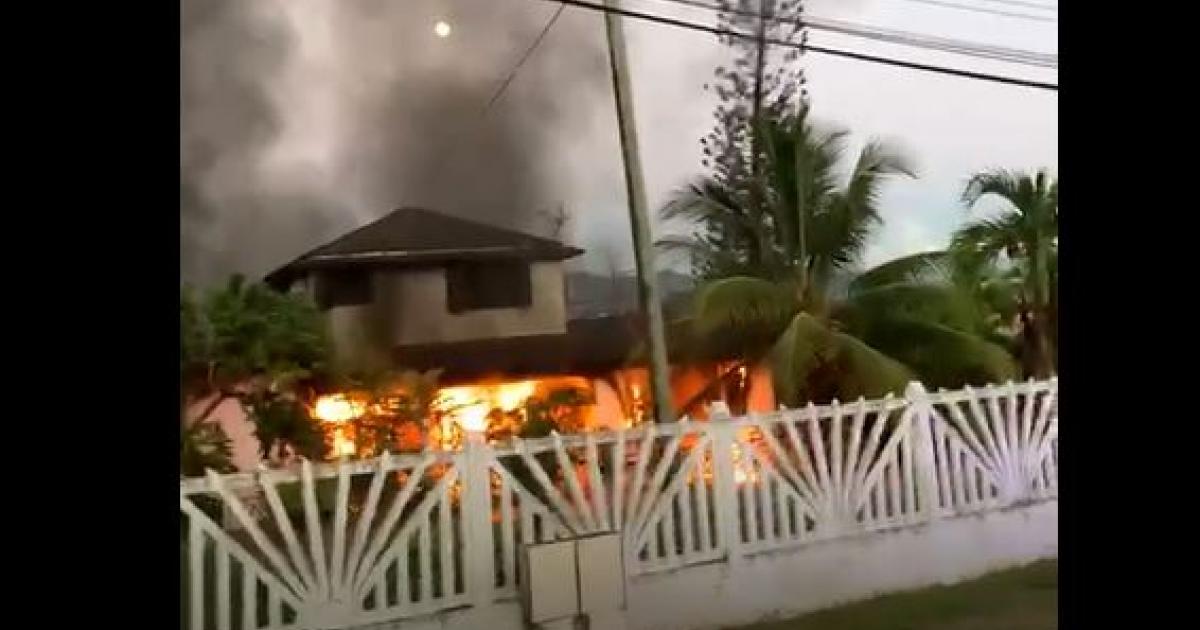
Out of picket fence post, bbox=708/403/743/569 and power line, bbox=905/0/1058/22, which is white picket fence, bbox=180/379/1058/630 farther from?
power line, bbox=905/0/1058/22

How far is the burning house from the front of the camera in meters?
1.26

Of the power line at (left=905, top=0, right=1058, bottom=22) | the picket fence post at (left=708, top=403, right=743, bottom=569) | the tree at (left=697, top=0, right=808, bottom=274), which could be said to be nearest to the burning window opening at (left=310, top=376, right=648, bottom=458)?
the picket fence post at (left=708, top=403, right=743, bottom=569)

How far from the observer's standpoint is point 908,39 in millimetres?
1486

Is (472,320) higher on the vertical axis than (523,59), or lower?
lower

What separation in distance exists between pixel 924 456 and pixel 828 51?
53cm

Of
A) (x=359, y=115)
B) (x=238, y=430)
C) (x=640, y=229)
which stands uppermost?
(x=359, y=115)

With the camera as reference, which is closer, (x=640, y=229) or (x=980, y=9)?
(x=640, y=229)

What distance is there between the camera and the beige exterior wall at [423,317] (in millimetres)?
1260

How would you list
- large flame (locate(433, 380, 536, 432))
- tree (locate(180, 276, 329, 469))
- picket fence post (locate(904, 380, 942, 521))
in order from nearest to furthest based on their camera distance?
tree (locate(180, 276, 329, 469))
large flame (locate(433, 380, 536, 432))
picket fence post (locate(904, 380, 942, 521))

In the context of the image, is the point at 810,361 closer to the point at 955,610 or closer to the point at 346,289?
the point at 955,610

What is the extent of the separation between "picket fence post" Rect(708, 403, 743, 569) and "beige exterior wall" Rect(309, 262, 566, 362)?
0.23 meters

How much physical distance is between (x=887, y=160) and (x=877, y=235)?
3.7 inches

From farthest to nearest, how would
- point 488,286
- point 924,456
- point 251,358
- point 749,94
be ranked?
1. point 924,456
2. point 749,94
3. point 488,286
4. point 251,358

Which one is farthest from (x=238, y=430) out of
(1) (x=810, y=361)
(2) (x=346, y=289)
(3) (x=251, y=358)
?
(1) (x=810, y=361)
